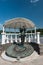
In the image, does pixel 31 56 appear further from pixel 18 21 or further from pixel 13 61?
pixel 18 21

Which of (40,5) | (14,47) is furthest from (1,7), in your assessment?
(14,47)

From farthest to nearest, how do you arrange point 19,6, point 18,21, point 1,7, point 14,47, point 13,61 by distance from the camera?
point 19,6
point 1,7
point 18,21
point 14,47
point 13,61

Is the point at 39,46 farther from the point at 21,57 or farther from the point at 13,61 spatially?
the point at 13,61

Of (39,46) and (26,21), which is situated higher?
(26,21)

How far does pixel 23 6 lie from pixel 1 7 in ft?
14.0

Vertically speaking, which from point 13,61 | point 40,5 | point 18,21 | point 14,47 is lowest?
point 13,61

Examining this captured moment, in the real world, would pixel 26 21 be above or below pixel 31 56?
above

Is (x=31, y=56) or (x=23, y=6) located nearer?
(x=31, y=56)

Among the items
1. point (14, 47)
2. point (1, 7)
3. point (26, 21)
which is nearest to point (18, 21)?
point (26, 21)

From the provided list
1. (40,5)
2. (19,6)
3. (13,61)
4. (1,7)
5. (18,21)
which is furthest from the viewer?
(19,6)

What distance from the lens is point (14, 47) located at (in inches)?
314

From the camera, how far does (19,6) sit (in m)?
22.8

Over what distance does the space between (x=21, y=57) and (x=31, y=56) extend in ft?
1.86

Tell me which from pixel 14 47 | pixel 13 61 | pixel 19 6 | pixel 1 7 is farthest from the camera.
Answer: pixel 19 6
